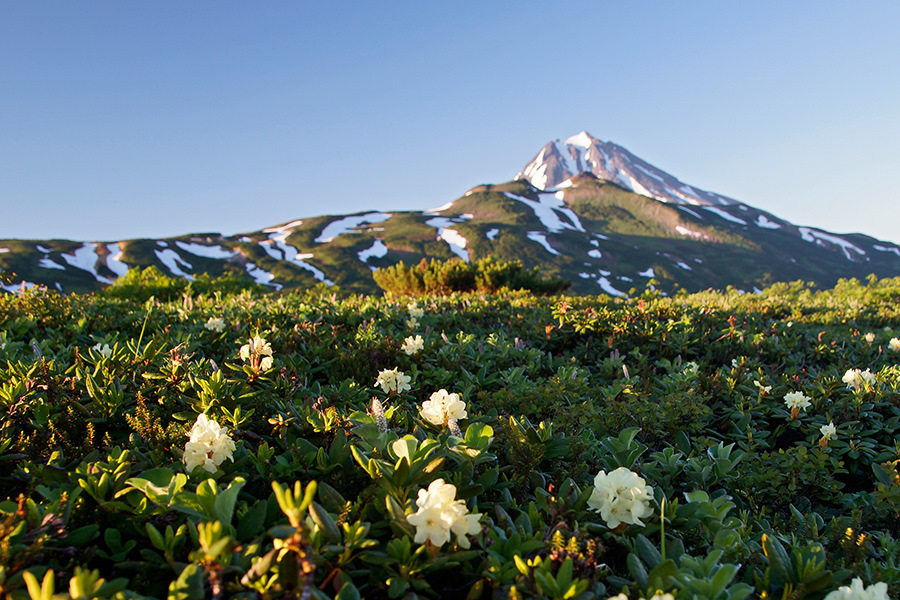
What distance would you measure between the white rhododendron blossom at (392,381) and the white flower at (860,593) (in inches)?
70.6

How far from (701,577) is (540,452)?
2.10 feet

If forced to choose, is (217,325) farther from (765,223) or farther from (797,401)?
(765,223)

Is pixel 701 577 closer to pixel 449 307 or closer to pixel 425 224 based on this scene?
pixel 449 307

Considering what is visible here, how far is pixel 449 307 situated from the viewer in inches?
223

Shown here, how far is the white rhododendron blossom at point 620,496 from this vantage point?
4.45 feet

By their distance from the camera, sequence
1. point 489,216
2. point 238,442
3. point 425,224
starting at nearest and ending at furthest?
point 238,442 < point 425,224 < point 489,216

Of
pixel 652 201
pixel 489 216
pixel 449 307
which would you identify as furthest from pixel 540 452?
pixel 652 201

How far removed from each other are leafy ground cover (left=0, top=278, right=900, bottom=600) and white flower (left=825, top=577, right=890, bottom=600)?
1 centimetres

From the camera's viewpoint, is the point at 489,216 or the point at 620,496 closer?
the point at 620,496

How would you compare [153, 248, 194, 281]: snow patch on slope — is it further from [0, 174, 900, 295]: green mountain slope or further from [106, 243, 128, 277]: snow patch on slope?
[106, 243, 128, 277]: snow patch on slope

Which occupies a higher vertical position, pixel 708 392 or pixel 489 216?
pixel 489 216

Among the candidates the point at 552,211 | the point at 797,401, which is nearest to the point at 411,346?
the point at 797,401

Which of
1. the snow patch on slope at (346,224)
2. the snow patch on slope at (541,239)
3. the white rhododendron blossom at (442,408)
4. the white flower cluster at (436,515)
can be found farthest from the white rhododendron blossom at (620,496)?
the snow patch on slope at (346,224)

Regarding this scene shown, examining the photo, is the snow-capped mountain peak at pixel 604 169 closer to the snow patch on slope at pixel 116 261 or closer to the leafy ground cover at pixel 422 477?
the snow patch on slope at pixel 116 261
